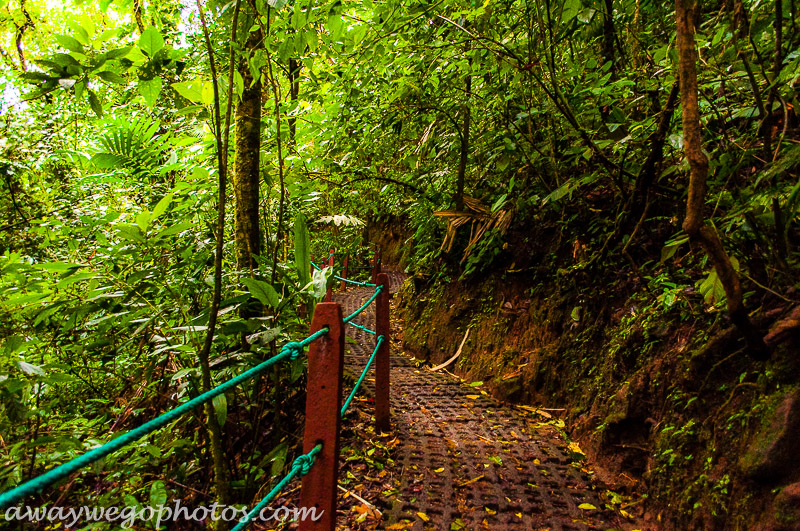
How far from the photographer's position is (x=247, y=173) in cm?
297

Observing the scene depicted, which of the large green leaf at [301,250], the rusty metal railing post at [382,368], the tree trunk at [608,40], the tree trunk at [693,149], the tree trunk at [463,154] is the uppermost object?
the tree trunk at [608,40]

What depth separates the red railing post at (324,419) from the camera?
1.46 meters

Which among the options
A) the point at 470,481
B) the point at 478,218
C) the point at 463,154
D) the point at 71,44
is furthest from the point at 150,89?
the point at 463,154

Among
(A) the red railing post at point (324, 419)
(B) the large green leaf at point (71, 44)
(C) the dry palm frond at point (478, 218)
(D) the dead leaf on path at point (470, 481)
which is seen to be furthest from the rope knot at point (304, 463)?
(C) the dry palm frond at point (478, 218)

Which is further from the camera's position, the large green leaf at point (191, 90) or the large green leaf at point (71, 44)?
the large green leaf at point (191, 90)

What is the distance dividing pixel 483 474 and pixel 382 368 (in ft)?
3.10

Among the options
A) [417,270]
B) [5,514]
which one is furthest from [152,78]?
[417,270]

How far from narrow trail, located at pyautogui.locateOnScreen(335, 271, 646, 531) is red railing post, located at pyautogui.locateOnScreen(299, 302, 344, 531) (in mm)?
806

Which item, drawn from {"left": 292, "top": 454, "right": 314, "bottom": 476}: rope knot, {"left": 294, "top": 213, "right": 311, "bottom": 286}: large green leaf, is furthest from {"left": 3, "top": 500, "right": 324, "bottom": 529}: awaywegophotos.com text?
{"left": 294, "top": 213, "right": 311, "bottom": 286}: large green leaf

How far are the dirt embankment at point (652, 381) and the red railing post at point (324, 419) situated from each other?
5.48ft

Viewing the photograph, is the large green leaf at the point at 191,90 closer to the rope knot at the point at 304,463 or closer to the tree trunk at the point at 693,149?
the rope knot at the point at 304,463

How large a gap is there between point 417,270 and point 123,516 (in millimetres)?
4964

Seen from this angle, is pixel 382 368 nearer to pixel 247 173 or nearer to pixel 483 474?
pixel 483 474

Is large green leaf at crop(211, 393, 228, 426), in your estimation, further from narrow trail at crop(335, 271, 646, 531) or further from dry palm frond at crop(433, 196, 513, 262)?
dry palm frond at crop(433, 196, 513, 262)
